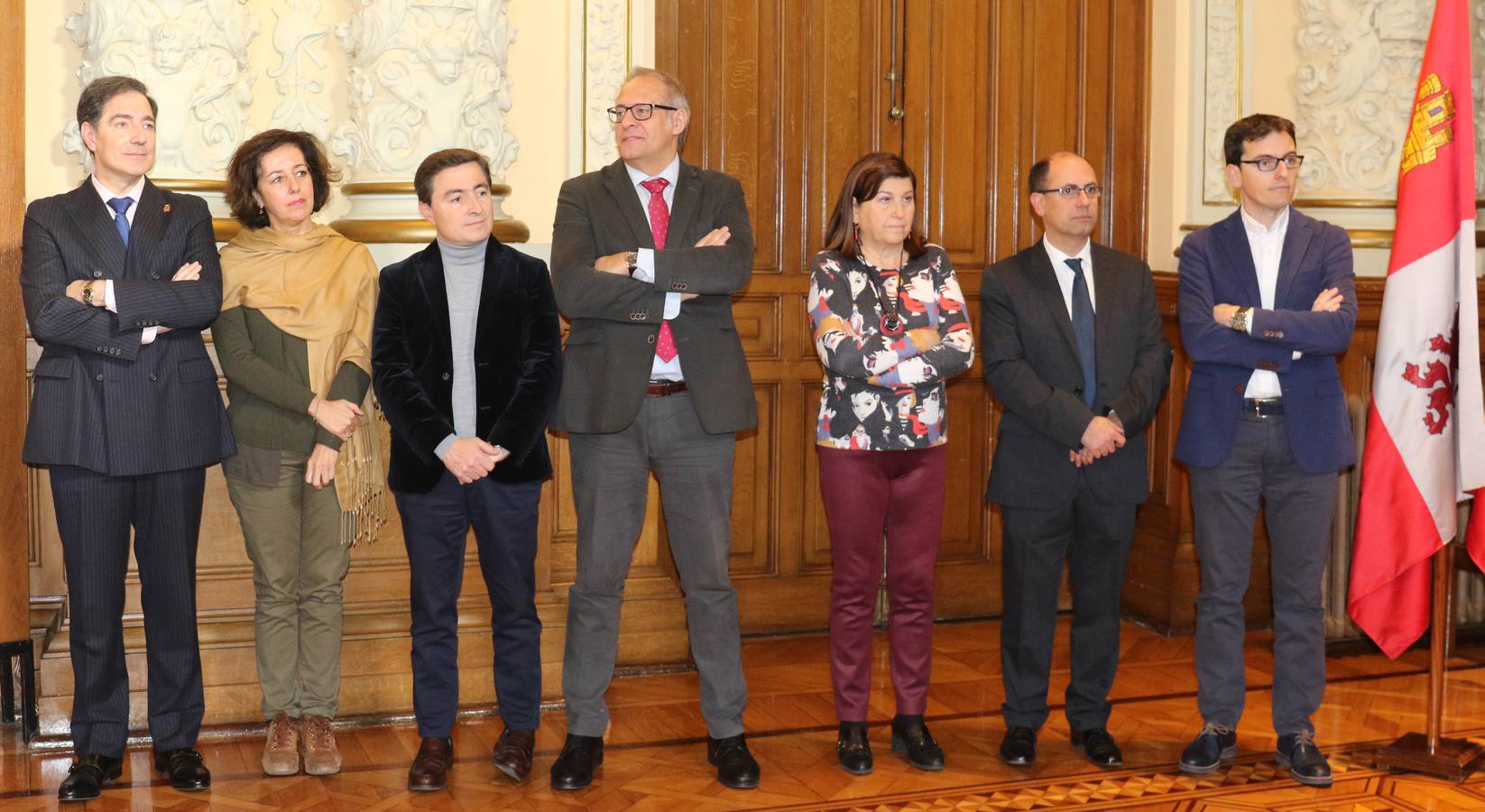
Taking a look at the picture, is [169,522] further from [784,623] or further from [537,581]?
[784,623]

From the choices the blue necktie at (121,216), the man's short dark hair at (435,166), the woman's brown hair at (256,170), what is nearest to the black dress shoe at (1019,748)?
the man's short dark hair at (435,166)

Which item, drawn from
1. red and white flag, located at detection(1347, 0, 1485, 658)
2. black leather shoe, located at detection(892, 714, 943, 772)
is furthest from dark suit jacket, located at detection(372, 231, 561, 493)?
red and white flag, located at detection(1347, 0, 1485, 658)

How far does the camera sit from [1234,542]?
155 inches

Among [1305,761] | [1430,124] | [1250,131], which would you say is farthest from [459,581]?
[1430,124]

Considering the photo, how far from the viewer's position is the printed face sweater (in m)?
3.77

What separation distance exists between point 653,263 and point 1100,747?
1800mm

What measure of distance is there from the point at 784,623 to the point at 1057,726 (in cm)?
143

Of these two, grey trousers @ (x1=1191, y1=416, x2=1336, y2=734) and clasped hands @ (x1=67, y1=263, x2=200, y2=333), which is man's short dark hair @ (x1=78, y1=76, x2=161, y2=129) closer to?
clasped hands @ (x1=67, y1=263, x2=200, y2=333)

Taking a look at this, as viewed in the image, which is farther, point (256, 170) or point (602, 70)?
point (602, 70)

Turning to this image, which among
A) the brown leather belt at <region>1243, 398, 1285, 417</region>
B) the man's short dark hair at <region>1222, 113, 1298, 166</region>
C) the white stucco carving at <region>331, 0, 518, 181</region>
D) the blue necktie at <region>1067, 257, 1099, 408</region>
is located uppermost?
the white stucco carving at <region>331, 0, 518, 181</region>

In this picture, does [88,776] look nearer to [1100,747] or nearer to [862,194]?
[862,194]

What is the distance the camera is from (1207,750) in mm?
3947

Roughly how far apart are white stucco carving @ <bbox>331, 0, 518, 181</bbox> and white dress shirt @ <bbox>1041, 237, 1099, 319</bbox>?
1.76 metres

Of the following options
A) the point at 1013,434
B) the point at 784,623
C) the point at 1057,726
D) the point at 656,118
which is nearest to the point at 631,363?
the point at 656,118
